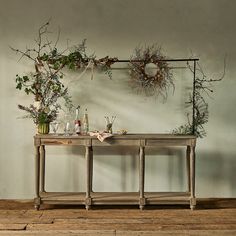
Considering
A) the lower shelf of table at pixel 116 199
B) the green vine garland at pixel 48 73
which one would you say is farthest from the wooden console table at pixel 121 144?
the green vine garland at pixel 48 73

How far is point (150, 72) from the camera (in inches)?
228

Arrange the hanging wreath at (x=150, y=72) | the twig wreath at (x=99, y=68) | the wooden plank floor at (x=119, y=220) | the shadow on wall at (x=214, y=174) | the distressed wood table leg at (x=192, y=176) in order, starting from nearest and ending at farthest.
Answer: the wooden plank floor at (x=119, y=220) < the distressed wood table leg at (x=192, y=176) < the twig wreath at (x=99, y=68) < the hanging wreath at (x=150, y=72) < the shadow on wall at (x=214, y=174)

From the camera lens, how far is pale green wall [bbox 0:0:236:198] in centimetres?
577

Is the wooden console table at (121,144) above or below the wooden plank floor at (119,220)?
above

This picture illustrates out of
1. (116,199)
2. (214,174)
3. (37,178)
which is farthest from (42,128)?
(214,174)

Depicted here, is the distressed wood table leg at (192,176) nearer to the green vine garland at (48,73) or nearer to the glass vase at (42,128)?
the green vine garland at (48,73)

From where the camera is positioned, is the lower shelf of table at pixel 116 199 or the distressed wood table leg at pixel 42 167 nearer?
the lower shelf of table at pixel 116 199

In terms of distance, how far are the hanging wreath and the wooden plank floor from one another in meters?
1.46

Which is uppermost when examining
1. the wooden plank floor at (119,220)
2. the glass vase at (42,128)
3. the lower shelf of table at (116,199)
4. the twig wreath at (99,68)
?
the twig wreath at (99,68)

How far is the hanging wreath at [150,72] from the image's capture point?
5742mm

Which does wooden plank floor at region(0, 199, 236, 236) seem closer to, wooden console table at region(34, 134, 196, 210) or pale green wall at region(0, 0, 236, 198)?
wooden console table at region(34, 134, 196, 210)

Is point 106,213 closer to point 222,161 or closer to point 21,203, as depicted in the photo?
point 21,203

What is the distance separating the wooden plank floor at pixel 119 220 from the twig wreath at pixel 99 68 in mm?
1031

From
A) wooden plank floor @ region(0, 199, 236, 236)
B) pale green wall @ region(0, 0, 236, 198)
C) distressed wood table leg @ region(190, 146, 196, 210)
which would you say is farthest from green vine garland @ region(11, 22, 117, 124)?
distressed wood table leg @ region(190, 146, 196, 210)
